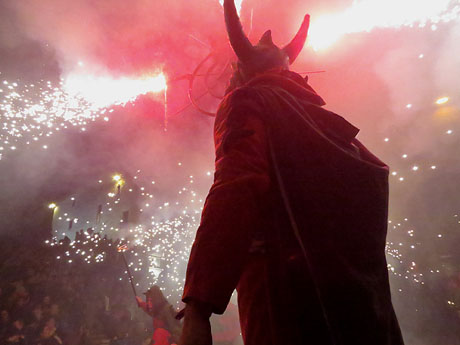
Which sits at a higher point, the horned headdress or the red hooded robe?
the horned headdress

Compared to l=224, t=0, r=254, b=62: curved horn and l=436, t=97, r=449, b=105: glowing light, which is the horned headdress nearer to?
l=224, t=0, r=254, b=62: curved horn

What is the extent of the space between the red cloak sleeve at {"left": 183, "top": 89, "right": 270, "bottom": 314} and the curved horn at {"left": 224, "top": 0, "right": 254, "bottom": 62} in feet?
2.74

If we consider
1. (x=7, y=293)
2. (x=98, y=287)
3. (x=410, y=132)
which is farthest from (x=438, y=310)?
(x=7, y=293)

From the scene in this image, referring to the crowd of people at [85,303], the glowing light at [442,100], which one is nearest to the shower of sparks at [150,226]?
the crowd of people at [85,303]

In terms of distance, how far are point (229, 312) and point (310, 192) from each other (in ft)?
58.6

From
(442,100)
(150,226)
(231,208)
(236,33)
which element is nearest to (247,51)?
(236,33)

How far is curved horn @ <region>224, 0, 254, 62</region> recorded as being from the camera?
173 centimetres

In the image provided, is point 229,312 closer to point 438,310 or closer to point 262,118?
point 438,310

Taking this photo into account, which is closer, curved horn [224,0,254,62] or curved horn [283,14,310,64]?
curved horn [224,0,254,62]

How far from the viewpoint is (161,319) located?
33.6 feet

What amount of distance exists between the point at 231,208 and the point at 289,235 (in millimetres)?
295

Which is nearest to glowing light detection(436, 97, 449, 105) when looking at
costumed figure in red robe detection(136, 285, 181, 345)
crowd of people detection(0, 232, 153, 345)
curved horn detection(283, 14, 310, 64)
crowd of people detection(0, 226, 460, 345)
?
crowd of people detection(0, 226, 460, 345)

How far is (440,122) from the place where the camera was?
1739 centimetres

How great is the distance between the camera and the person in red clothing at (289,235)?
32.9 inches
